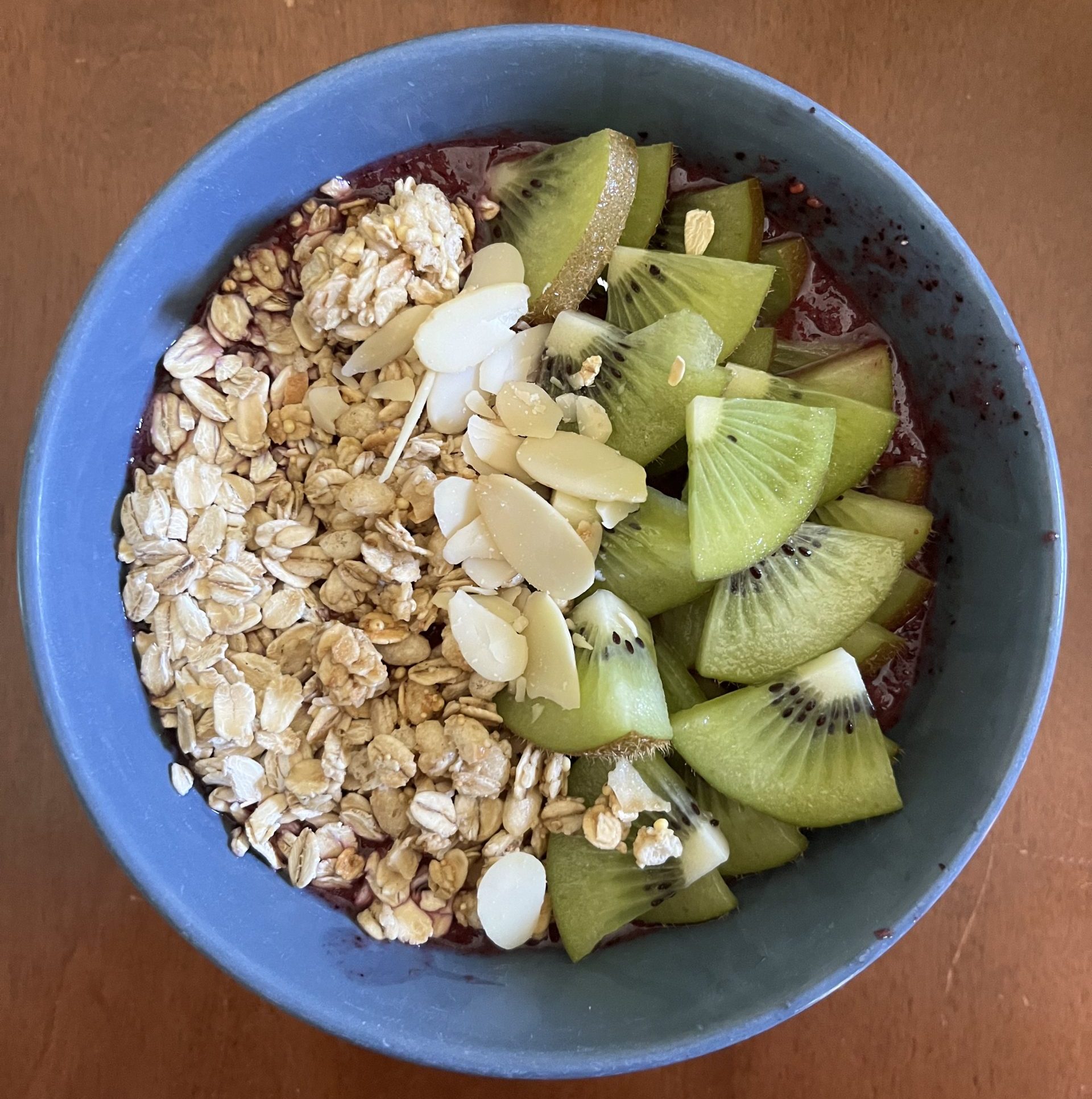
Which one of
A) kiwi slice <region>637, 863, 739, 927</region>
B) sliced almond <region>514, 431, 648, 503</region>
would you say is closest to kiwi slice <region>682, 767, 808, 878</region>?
kiwi slice <region>637, 863, 739, 927</region>

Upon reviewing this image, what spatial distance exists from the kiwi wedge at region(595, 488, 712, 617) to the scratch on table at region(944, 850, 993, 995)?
0.41 metres

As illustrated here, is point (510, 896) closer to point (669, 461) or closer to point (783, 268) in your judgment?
point (669, 461)

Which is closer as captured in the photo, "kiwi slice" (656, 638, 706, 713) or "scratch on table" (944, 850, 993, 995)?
"kiwi slice" (656, 638, 706, 713)

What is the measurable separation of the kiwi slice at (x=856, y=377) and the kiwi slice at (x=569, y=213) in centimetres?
19

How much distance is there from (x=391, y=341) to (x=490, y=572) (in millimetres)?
199

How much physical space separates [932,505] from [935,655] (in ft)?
0.42

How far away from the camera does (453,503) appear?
66cm

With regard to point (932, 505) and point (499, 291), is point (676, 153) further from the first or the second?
point (932, 505)

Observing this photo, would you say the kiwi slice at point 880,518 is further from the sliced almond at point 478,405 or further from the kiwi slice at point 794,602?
the sliced almond at point 478,405

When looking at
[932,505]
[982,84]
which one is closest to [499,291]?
[932,505]

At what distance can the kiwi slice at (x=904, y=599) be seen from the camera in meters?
0.72

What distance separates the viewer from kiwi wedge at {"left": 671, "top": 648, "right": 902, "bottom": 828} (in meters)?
0.67

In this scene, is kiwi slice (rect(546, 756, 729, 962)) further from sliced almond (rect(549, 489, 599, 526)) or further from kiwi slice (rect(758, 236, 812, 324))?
kiwi slice (rect(758, 236, 812, 324))

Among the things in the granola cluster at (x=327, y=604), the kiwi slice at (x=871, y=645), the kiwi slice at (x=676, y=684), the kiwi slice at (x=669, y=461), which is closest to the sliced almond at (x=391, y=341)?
the granola cluster at (x=327, y=604)
